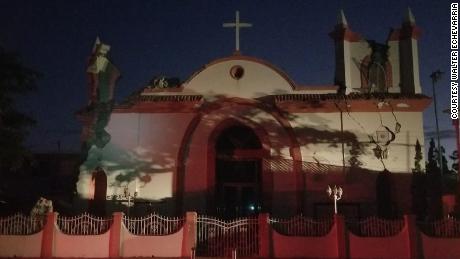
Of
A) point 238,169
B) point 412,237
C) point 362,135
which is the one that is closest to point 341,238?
point 412,237

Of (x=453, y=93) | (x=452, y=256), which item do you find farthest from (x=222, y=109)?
(x=452, y=256)

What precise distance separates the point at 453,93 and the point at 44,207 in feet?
55.7

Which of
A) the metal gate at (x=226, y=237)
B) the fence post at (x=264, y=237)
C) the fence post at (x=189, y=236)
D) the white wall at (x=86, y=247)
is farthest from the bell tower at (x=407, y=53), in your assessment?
the white wall at (x=86, y=247)

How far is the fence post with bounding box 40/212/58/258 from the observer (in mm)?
17438

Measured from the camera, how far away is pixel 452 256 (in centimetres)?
1652

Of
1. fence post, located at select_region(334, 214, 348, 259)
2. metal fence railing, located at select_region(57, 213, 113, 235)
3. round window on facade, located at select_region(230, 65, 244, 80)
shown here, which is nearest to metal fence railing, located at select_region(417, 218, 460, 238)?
fence post, located at select_region(334, 214, 348, 259)

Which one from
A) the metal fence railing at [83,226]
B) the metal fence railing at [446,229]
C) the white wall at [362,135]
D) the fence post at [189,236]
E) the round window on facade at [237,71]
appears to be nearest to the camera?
the metal fence railing at [446,229]

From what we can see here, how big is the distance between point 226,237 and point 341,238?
13.1 ft

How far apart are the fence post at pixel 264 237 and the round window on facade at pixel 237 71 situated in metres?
8.16

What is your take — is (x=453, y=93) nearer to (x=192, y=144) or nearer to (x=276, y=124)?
(x=276, y=124)

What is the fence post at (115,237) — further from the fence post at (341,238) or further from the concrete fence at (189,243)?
the fence post at (341,238)

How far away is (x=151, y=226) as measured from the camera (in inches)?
711

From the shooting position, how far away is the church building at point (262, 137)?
2212 cm

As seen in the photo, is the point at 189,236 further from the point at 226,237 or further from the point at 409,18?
the point at 409,18
